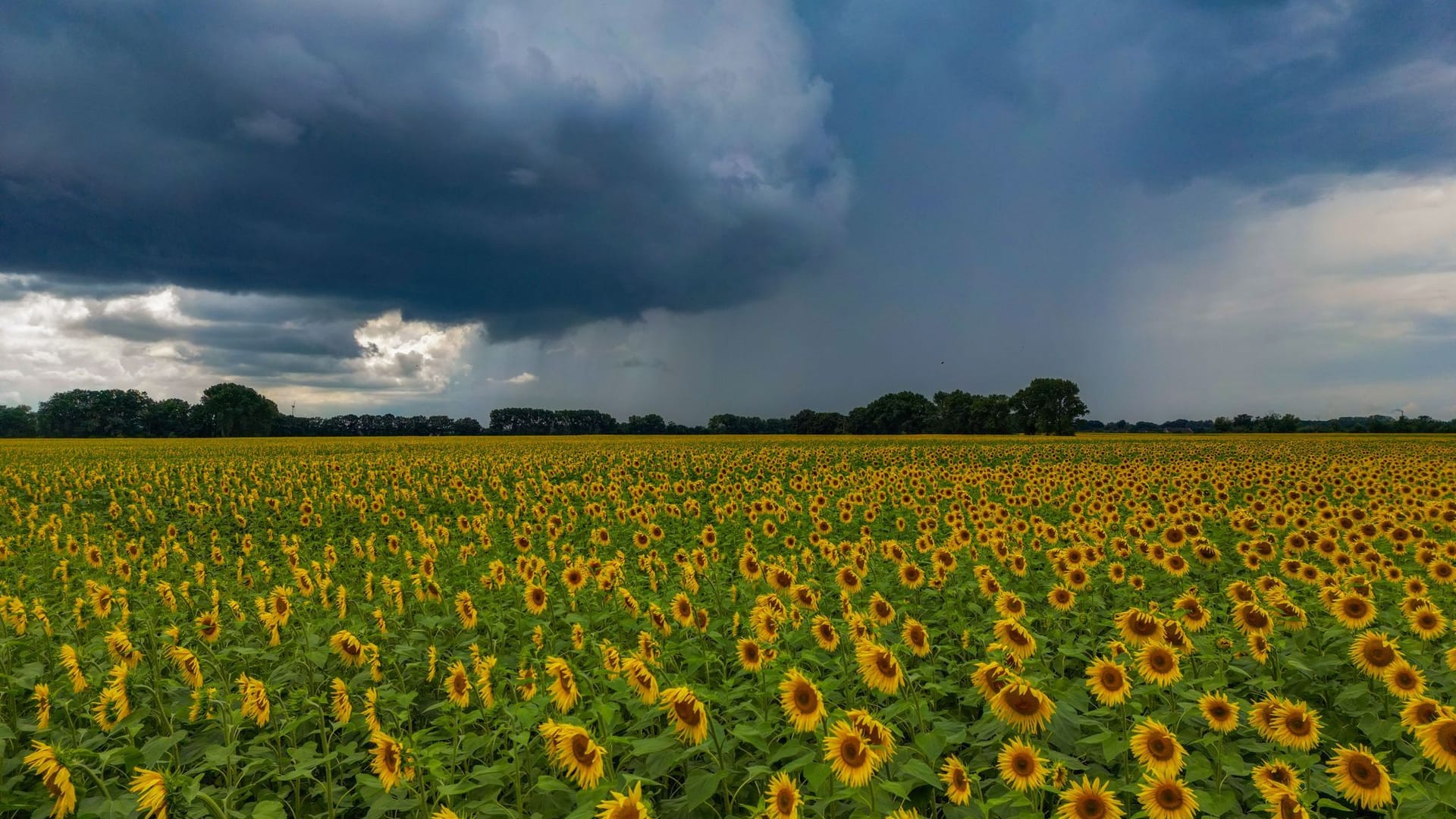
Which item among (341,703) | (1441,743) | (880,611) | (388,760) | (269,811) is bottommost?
(269,811)

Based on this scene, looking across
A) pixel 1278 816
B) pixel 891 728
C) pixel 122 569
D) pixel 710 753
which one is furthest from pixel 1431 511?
pixel 122 569

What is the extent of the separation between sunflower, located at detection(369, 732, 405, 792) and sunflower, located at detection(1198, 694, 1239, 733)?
14.3 ft

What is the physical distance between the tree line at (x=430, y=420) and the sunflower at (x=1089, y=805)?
101611mm

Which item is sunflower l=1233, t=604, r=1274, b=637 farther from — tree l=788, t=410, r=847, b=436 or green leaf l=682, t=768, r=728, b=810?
tree l=788, t=410, r=847, b=436

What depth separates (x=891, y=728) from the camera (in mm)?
3674

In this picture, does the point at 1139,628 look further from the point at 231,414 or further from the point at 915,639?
the point at 231,414

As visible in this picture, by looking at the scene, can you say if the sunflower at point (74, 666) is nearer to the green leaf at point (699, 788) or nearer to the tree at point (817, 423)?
the green leaf at point (699, 788)

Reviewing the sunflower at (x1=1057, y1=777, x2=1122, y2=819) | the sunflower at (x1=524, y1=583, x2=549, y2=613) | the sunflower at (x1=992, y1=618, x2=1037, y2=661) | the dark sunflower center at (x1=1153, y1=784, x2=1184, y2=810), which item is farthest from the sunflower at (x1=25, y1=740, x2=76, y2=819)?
the dark sunflower center at (x1=1153, y1=784, x2=1184, y2=810)

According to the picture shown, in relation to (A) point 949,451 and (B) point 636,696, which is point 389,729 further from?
(A) point 949,451

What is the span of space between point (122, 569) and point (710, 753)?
7788 millimetres

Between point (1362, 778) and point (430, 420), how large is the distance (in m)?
124

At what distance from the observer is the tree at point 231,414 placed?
364ft

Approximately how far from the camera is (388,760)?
11.7 ft

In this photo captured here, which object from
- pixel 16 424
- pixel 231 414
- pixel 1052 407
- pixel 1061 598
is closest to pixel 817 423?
pixel 1052 407
